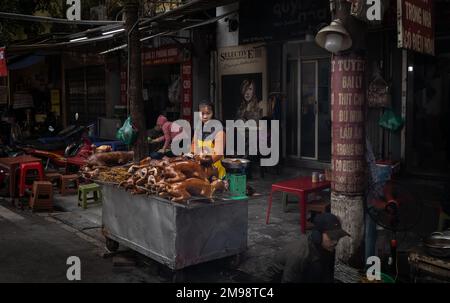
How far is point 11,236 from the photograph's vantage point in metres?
8.16

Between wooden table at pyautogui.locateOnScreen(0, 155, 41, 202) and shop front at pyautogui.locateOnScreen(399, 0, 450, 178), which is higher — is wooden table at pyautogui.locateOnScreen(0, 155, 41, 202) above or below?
below

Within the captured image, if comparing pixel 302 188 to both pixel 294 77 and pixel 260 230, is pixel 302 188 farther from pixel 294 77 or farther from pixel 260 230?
pixel 294 77

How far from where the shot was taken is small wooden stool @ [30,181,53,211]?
993cm

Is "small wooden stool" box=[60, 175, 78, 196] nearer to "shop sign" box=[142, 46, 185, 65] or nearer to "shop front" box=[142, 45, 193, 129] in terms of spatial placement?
"shop front" box=[142, 45, 193, 129]

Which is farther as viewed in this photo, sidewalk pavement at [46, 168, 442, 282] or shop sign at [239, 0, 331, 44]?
shop sign at [239, 0, 331, 44]

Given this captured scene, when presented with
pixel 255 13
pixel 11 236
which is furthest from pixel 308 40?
pixel 11 236

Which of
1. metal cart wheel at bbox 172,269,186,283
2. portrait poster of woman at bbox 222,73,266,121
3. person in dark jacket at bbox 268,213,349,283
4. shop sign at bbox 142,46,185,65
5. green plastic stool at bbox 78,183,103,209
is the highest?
shop sign at bbox 142,46,185,65

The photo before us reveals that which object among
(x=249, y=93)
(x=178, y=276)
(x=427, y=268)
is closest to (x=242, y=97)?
(x=249, y=93)

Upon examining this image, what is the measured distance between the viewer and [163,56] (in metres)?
16.2

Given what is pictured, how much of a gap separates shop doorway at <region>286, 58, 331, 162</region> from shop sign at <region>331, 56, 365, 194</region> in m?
6.01

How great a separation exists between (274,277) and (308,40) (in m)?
8.38

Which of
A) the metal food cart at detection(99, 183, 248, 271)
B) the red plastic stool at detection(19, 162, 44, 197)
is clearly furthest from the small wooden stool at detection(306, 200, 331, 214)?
the red plastic stool at detection(19, 162, 44, 197)

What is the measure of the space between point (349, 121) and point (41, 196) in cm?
659

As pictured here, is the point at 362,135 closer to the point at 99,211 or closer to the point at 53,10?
the point at 99,211
